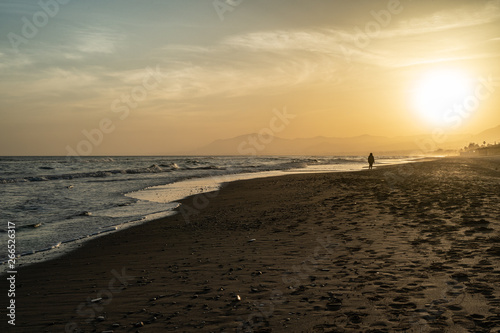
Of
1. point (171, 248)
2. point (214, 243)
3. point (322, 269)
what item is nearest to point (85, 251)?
point (171, 248)

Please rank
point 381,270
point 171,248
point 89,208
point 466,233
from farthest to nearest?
point 89,208 < point 171,248 < point 466,233 < point 381,270

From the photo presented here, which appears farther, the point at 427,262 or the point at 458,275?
the point at 427,262

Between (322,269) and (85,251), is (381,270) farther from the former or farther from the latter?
(85,251)

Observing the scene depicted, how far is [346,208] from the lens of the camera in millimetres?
14664

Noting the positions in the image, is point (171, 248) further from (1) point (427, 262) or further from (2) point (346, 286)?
(1) point (427, 262)

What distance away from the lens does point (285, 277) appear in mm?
7035

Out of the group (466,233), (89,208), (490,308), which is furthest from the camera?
(89,208)

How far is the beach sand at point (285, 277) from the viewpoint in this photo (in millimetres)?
5223

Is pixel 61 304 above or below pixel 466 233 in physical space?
below

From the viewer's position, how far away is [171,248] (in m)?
10.1

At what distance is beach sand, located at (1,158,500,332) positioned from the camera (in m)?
5.22

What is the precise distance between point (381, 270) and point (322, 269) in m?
1.19

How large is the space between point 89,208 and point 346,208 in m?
13.1

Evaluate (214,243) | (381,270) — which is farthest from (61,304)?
(381,270)
